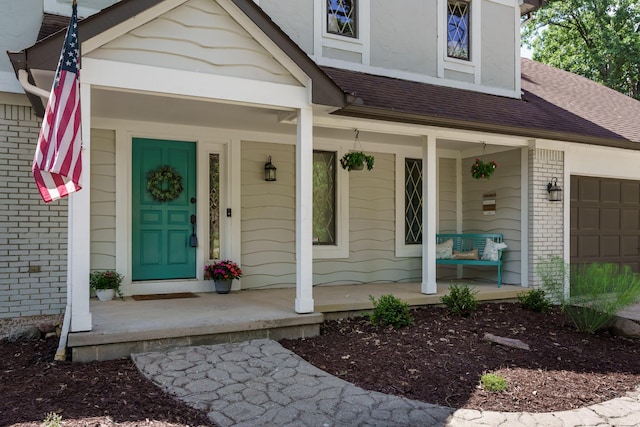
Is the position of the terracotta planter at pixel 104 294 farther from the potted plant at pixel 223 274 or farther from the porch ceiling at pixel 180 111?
the porch ceiling at pixel 180 111

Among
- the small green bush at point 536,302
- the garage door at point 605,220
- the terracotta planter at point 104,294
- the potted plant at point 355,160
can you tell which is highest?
the potted plant at point 355,160

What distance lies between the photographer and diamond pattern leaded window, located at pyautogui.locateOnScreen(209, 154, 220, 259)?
714cm

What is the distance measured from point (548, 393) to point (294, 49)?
156 inches

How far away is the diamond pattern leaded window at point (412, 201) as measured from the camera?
28.4 feet

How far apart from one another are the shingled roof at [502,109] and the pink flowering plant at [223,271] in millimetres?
2503

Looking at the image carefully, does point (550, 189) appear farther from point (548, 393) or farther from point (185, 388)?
point (185, 388)

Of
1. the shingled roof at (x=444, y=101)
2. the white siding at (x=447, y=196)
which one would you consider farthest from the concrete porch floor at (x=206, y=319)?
the shingled roof at (x=444, y=101)

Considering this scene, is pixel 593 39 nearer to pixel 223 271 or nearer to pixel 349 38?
pixel 349 38

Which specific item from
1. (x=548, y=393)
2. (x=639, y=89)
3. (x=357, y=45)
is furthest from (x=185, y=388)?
(x=639, y=89)

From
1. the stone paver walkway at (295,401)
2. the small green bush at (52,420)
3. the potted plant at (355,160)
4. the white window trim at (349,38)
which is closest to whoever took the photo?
the small green bush at (52,420)

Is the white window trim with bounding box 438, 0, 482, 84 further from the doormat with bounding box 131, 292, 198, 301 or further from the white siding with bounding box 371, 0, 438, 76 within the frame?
the doormat with bounding box 131, 292, 198, 301

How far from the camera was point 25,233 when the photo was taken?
586 centimetres

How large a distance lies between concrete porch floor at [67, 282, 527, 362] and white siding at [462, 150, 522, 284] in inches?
54.8

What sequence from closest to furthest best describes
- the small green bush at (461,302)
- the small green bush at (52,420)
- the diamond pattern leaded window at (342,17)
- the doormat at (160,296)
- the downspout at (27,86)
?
1. the small green bush at (52,420)
2. the downspout at (27,86)
3. the doormat at (160,296)
4. the small green bush at (461,302)
5. the diamond pattern leaded window at (342,17)
